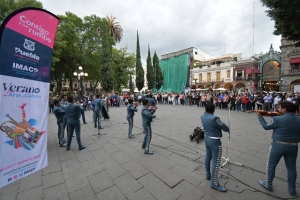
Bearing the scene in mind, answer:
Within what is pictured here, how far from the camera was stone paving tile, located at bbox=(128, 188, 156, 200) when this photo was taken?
2.45m

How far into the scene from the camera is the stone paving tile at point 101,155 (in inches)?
155

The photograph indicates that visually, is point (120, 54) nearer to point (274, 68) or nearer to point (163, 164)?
point (163, 164)

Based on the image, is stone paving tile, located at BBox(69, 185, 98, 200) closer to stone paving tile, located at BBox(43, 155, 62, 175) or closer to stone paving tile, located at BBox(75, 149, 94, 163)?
stone paving tile, located at BBox(43, 155, 62, 175)

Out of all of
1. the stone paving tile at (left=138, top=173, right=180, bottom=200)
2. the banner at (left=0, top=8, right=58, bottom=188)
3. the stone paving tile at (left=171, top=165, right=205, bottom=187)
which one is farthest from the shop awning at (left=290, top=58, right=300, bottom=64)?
the banner at (left=0, top=8, right=58, bottom=188)

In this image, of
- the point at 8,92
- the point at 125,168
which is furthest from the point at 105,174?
the point at 8,92

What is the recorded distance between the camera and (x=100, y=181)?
2945 millimetres

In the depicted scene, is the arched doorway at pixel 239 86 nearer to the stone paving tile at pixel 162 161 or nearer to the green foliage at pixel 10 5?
the stone paving tile at pixel 162 161

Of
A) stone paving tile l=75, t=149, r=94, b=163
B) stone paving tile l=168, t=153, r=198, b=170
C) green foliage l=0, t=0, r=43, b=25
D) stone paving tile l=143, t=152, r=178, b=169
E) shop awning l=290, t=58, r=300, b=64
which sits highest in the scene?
green foliage l=0, t=0, r=43, b=25

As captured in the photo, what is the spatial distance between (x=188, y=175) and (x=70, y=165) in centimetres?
289

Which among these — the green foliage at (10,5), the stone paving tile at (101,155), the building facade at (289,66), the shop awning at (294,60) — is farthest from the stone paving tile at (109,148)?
the shop awning at (294,60)

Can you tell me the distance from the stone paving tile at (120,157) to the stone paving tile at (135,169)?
0.19 metres

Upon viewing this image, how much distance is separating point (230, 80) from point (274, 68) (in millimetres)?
7825

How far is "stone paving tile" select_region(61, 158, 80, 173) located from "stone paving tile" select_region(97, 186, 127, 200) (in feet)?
4.31

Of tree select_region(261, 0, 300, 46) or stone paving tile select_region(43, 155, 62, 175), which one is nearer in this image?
stone paving tile select_region(43, 155, 62, 175)
